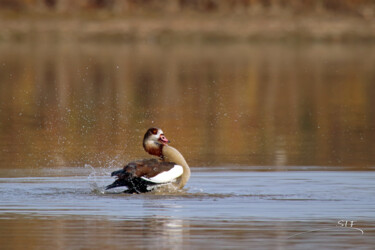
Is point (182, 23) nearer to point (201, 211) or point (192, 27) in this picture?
point (192, 27)

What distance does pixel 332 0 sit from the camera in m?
53.9

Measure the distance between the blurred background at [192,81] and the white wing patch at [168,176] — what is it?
2170mm

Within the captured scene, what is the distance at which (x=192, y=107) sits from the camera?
24.6 m

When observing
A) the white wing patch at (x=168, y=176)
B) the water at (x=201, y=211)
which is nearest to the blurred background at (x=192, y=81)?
the water at (x=201, y=211)

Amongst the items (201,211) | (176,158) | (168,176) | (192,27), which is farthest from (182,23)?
(201,211)

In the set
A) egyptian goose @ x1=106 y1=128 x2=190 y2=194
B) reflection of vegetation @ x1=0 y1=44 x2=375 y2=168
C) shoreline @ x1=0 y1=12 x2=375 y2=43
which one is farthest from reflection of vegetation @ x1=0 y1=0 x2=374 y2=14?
egyptian goose @ x1=106 y1=128 x2=190 y2=194

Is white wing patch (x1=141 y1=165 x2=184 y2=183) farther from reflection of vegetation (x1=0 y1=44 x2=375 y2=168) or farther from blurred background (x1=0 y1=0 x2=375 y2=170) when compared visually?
reflection of vegetation (x1=0 y1=44 x2=375 y2=168)

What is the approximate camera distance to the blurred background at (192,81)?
1734 cm

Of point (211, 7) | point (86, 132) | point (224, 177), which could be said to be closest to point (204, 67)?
point (211, 7)

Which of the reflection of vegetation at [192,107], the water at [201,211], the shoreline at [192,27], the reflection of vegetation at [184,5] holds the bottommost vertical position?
the water at [201,211]

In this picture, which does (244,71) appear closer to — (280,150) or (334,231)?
(280,150)

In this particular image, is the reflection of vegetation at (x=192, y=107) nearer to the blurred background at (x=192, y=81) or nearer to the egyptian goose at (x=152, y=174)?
the blurred background at (x=192, y=81)

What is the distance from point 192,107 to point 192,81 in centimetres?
835

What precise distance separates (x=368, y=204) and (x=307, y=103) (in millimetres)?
13600
